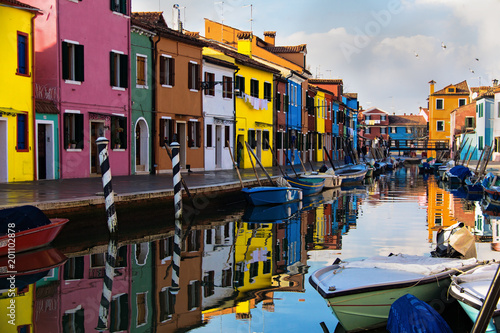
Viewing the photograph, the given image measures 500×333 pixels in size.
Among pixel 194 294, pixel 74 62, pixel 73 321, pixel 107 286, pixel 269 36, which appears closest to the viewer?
pixel 73 321

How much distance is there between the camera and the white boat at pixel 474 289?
7.04m

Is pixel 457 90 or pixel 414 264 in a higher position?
pixel 457 90

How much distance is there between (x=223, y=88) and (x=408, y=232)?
20.0m

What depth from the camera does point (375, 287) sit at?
25.8ft

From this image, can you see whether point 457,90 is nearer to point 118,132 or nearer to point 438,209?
point 438,209

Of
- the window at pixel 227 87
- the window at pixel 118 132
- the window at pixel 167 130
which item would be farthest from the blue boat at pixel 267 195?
the window at pixel 227 87

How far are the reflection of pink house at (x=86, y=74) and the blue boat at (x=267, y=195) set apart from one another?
6325 mm

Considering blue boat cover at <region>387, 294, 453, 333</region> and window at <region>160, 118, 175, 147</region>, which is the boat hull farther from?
window at <region>160, 118, 175, 147</region>

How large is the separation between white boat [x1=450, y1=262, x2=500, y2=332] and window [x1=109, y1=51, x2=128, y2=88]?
20345 mm

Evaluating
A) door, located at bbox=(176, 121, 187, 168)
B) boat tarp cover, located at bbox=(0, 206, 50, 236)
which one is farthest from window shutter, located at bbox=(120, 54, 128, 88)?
boat tarp cover, located at bbox=(0, 206, 50, 236)

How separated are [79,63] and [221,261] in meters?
13.9

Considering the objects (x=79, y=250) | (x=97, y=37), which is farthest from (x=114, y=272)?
(x=97, y=37)

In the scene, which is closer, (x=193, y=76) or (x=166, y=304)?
(x=166, y=304)

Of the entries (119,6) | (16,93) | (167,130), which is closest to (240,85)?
(167,130)
